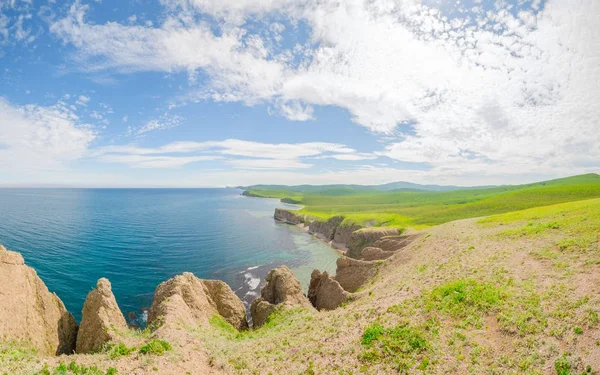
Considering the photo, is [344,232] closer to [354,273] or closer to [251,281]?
[251,281]

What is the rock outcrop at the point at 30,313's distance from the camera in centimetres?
2409

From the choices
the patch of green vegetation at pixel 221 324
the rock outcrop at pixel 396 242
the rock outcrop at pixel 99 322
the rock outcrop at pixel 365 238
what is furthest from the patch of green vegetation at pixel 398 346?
the rock outcrop at pixel 365 238

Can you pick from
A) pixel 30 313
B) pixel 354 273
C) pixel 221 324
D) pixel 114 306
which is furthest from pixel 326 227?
pixel 30 313

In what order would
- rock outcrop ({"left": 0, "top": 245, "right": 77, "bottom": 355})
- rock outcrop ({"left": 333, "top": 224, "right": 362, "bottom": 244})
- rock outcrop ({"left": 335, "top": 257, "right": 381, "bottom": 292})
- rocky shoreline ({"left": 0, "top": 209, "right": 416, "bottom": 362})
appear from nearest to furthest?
rock outcrop ({"left": 0, "top": 245, "right": 77, "bottom": 355}), rocky shoreline ({"left": 0, "top": 209, "right": 416, "bottom": 362}), rock outcrop ({"left": 335, "top": 257, "right": 381, "bottom": 292}), rock outcrop ({"left": 333, "top": 224, "right": 362, "bottom": 244})

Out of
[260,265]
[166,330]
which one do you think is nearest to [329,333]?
[166,330]

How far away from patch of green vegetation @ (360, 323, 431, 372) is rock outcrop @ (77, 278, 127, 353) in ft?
70.4

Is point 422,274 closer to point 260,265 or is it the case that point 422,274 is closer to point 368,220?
point 260,265

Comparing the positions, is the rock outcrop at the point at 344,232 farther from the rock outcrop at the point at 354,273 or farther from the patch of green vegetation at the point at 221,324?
the patch of green vegetation at the point at 221,324

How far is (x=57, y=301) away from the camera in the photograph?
31.2 meters

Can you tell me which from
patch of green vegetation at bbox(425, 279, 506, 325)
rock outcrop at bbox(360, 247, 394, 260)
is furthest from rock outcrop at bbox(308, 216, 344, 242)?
patch of green vegetation at bbox(425, 279, 506, 325)

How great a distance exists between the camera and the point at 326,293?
41.6 meters

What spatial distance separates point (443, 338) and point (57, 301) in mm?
39971

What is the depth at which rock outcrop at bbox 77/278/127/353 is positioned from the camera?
974 inches

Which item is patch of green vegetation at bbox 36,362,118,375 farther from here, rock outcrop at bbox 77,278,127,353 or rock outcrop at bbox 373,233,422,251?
rock outcrop at bbox 373,233,422,251
